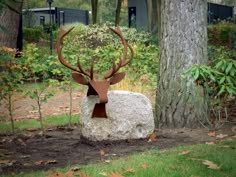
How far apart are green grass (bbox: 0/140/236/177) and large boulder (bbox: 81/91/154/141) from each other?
74 centimetres

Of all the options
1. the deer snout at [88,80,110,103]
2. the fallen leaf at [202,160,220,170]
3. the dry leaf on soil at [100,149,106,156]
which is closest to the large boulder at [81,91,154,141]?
the deer snout at [88,80,110,103]

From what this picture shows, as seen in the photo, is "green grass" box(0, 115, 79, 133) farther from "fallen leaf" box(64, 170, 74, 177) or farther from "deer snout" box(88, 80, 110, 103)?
"fallen leaf" box(64, 170, 74, 177)

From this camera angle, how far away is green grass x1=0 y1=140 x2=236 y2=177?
17.5 ft

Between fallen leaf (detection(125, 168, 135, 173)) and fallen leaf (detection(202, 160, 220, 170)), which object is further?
fallen leaf (detection(202, 160, 220, 170))

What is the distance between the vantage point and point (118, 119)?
699cm

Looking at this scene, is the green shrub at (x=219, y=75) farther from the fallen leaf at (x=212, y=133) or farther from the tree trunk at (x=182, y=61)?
the fallen leaf at (x=212, y=133)

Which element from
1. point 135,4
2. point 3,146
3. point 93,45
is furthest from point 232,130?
point 135,4

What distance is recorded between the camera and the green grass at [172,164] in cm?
532

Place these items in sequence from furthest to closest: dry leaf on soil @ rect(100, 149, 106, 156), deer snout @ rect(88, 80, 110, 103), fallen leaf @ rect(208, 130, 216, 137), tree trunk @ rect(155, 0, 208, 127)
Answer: tree trunk @ rect(155, 0, 208, 127) < fallen leaf @ rect(208, 130, 216, 137) < deer snout @ rect(88, 80, 110, 103) < dry leaf on soil @ rect(100, 149, 106, 156)

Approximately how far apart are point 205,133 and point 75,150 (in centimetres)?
209

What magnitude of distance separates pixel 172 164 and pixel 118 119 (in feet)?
4.94

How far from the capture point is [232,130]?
785 centimetres

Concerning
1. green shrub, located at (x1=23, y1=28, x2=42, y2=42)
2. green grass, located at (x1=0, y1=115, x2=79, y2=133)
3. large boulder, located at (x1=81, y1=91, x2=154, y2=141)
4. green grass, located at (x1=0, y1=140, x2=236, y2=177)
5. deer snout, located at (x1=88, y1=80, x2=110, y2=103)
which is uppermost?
green shrub, located at (x1=23, y1=28, x2=42, y2=42)

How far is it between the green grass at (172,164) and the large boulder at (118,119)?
738mm
